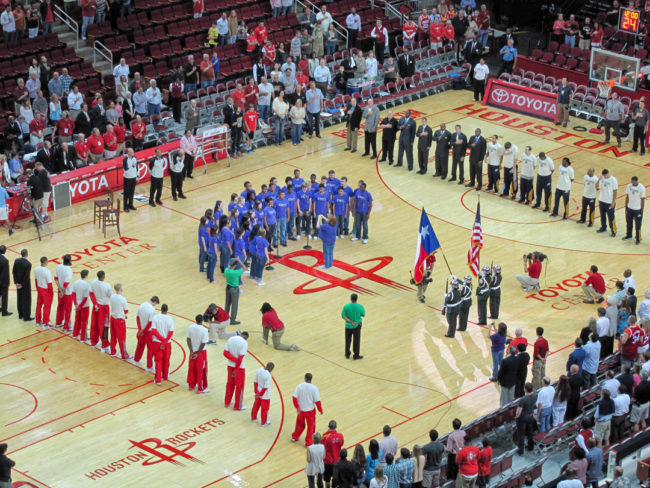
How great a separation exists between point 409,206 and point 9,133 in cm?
1243

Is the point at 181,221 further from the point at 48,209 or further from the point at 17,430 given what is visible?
the point at 17,430

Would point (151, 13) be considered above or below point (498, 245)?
above

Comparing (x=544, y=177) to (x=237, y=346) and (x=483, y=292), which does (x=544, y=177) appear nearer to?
(x=483, y=292)

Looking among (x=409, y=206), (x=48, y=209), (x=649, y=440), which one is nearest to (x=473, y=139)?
(x=409, y=206)

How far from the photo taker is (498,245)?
35.0 m

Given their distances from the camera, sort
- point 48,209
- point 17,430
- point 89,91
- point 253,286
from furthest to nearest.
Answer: point 89,91 → point 48,209 → point 253,286 → point 17,430

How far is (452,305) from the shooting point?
29.6 m

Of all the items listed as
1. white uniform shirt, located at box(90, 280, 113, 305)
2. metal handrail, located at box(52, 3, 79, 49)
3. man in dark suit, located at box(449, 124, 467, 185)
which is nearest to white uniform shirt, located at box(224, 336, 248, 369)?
white uniform shirt, located at box(90, 280, 113, 305)

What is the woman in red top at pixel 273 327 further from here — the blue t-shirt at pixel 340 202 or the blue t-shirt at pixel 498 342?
the blue t-shirt at pixel 340 202

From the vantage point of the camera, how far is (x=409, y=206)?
124ft

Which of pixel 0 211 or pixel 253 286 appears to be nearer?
pixel 253 286

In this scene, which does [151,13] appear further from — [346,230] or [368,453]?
[368,453]

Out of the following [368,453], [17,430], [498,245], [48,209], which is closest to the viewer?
[368,453]

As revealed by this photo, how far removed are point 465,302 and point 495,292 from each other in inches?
37.5
